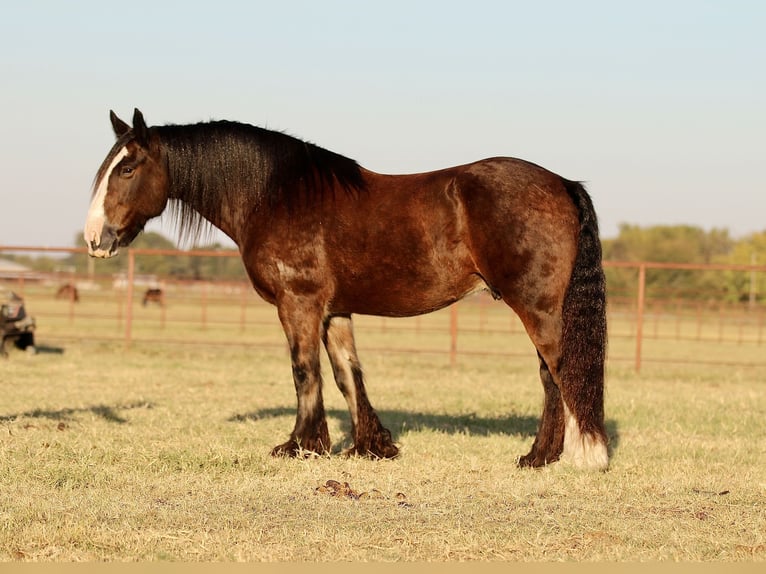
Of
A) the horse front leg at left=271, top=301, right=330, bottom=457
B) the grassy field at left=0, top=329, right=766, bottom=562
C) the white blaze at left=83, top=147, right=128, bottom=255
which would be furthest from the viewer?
the horse front leg at left=271, top=301, right=330, bottom=457

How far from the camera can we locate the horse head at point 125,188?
20.6ft

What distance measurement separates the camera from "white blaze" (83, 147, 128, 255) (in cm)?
625

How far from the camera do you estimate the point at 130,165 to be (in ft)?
20.9

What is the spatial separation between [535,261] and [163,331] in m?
20.3

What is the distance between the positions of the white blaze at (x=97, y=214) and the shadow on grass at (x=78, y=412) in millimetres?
2373

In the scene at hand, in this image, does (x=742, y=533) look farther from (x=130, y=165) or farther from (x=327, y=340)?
(x=130, y=165)

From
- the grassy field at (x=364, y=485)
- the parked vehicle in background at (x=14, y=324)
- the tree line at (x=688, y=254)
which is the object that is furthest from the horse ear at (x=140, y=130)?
the tree line at (x=688, y=254)

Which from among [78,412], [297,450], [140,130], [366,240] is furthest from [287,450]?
[78,412]

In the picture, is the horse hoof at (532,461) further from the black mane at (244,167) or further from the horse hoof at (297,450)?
the black mane at (244,167)

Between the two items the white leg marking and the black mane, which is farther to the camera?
the black mane

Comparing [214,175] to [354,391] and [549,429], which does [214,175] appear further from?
[549,429]

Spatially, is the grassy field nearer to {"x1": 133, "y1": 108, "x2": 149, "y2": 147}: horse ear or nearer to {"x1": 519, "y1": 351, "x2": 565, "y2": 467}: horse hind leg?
{"x1": 519, "y1": 351, "x2": 565, "y2": 467}: horse hind leg

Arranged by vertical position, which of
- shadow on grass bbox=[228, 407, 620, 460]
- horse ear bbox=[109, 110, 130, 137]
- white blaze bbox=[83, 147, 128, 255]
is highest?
horse ear bbox=[109, 110, 130, 137]

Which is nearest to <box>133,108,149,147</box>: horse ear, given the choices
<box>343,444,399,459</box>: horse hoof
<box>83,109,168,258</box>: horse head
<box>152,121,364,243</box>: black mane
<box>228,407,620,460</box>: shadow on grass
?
<box>83,109,168,258</box>: horse head
